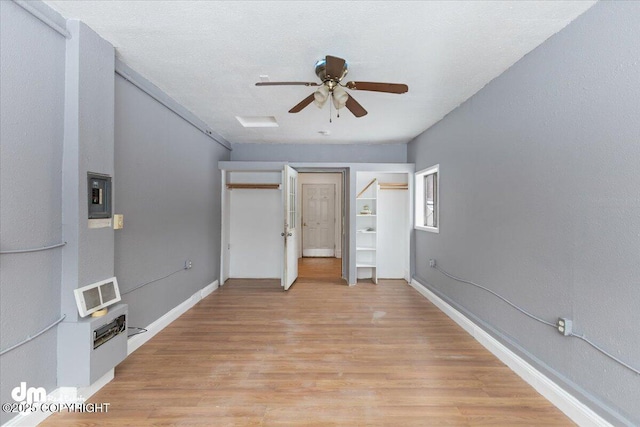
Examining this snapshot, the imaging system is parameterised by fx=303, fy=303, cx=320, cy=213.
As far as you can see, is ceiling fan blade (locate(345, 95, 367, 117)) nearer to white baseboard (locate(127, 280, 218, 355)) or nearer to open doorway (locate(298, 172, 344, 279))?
white baseboard (locate(127, 280, 218, 355))

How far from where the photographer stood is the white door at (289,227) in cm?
483

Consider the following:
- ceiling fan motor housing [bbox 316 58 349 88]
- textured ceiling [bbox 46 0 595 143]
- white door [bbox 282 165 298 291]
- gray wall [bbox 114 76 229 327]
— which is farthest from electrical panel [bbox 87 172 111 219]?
white door [bbox 282 165 298 291]

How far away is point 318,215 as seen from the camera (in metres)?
8.52

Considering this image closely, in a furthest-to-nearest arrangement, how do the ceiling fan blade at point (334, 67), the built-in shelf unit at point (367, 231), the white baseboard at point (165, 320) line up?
1. the built-in shelf unit at point (367, 231)
2. the white baseboard at point (165, 320)
3. the ceiling fan blade at point (334, 67)

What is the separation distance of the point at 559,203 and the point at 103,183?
3.17 metres

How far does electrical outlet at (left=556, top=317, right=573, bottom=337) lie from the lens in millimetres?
1918

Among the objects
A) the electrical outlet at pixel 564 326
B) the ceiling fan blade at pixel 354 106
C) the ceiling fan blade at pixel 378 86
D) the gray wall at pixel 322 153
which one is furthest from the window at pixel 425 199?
the electrical outlet at pixel 564 326

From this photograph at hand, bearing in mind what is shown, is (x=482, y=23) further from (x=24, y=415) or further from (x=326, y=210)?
(x=326, y=210)

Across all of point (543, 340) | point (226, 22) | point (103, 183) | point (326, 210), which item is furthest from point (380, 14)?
point (326, 210)

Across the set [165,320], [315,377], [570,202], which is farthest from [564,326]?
[165,320]

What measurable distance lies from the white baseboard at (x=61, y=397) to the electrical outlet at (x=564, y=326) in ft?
10.3

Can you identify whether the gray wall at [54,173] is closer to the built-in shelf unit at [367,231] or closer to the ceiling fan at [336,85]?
the ceiling fan at [336,85]

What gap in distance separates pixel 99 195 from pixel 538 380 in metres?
3.38

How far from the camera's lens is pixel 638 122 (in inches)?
60.2
